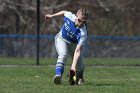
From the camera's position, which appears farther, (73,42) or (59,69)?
(73,42)

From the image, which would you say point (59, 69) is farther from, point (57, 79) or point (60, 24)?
point (60, 24)

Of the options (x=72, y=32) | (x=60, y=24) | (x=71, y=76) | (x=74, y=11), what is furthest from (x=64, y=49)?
(x=74, y=11)

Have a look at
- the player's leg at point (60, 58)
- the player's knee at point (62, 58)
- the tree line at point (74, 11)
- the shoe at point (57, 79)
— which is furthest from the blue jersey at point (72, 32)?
the tree line at point (74, 11)

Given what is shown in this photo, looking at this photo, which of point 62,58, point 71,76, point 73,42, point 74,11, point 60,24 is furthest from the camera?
point 74,11

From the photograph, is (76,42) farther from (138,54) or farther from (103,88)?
(138,54)

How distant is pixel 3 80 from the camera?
12.7 m

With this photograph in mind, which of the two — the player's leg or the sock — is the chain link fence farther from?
the sock

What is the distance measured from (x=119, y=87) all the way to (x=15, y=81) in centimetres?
230

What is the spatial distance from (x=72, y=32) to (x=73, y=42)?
305mm

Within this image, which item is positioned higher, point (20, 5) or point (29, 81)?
point (20, 5)

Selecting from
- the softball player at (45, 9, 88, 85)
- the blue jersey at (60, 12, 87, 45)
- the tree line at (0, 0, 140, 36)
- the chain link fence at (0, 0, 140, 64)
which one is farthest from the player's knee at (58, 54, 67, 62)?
the tree line at (0, 0, 140, 36)

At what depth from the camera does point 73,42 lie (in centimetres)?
1216

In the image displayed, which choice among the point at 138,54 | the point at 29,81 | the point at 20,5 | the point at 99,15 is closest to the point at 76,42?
the point at 29,81

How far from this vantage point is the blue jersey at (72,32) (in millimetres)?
11742
